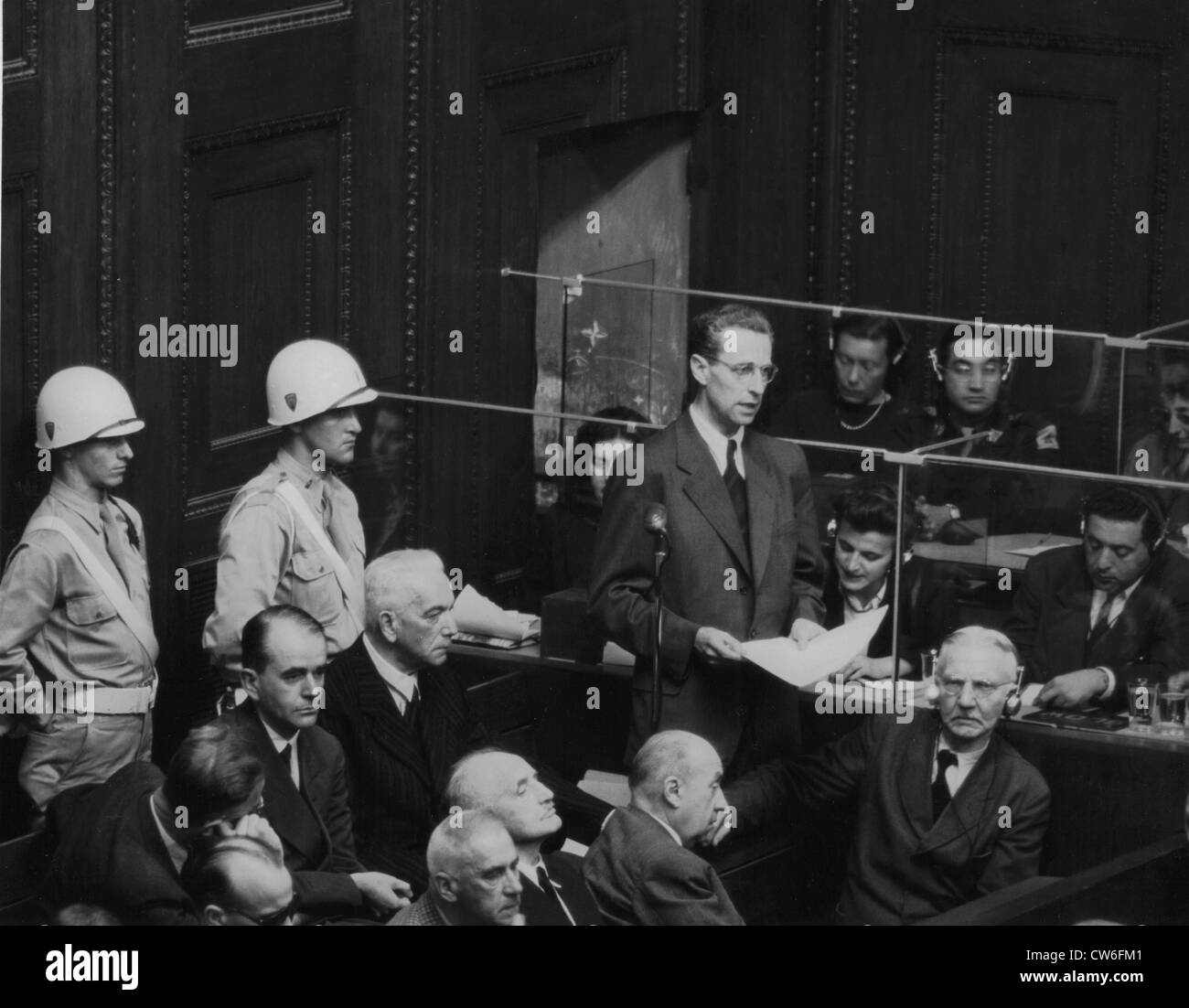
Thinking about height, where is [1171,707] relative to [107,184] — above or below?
below

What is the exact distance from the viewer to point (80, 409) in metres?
5.79

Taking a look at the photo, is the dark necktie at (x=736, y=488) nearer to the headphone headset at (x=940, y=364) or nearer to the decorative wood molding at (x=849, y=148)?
the headphone headset at (x=940, y=364)

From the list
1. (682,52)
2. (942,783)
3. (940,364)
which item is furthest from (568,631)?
(682,52)

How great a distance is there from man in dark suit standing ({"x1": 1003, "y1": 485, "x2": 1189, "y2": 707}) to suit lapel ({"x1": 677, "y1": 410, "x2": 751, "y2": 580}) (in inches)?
24.4

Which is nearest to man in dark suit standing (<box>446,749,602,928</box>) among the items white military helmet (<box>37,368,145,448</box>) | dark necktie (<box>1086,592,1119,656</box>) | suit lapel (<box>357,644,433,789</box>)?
suit lapel (<box>357,644,433,789</box>)

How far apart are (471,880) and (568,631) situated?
3.14 ft

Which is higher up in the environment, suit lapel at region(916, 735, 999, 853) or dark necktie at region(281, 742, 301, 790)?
dark necktie at region(281, 742, 301, 790)

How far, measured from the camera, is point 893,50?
7.72 meters

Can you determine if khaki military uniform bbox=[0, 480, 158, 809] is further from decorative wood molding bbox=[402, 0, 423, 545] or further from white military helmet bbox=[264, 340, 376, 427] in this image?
decorative wood molding bbox=[402, 0, 423, 545]

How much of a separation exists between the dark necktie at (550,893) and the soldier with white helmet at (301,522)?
68cm

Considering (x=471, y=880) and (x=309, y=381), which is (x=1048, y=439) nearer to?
(x=309, y=381)

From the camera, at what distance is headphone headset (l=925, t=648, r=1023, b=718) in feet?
20.2

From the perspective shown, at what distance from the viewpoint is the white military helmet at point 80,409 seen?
18.9ft
